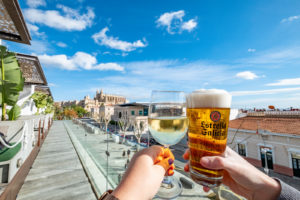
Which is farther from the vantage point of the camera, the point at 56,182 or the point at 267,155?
the point at 267,155

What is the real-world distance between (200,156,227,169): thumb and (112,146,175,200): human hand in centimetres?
21

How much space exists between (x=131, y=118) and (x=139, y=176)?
30.7 meters

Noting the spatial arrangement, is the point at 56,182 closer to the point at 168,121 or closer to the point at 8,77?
the point at 8,77

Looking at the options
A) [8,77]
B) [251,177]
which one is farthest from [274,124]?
[8,77]

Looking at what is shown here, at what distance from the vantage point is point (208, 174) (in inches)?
31.4

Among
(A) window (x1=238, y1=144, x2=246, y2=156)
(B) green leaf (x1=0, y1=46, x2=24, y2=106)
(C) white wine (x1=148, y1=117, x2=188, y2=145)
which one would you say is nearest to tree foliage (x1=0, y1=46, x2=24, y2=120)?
(B) green leaf (x1=0, y1=46, x2=24, y2=106)

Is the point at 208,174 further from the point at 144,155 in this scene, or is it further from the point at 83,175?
the point at 83,175

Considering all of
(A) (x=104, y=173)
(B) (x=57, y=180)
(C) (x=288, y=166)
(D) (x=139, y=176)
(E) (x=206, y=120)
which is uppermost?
(E) (x=206, y=120)

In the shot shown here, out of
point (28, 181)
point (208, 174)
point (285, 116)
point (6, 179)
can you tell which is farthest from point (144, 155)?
point (285, 116)

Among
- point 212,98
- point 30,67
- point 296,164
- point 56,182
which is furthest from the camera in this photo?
point 296,164

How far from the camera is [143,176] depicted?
67 centimetres

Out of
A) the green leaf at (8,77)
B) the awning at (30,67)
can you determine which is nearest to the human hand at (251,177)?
the green leaf at (8,77)

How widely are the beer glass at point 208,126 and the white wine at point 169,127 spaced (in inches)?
3.7

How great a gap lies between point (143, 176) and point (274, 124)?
68.1ft
